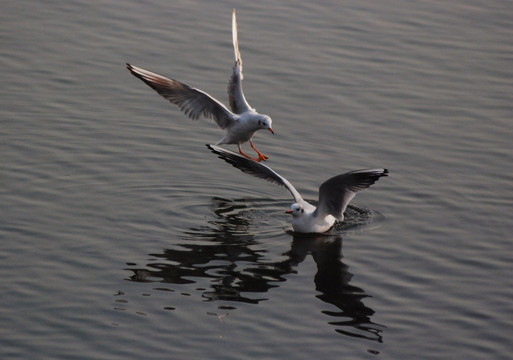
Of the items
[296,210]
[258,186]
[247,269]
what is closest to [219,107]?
[258,186]

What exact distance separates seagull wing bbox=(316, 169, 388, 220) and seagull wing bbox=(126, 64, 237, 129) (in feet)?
7.95

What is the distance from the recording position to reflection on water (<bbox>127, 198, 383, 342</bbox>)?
1084 centimetres

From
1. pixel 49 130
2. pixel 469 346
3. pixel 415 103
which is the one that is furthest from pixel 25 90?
Answer: pixel 469 346

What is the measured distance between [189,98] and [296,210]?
9.98 ft

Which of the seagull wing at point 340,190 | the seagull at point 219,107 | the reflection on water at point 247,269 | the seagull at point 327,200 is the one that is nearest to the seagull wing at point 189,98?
the seagull at point 219,107

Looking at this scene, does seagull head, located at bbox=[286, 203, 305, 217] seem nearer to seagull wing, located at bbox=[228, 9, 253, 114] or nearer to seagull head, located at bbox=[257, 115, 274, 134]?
seagull head, located at bbox=[257, 115, 274, 134]

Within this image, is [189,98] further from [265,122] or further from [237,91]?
[265,122]

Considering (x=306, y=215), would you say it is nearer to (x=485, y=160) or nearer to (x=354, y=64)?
(x=485, y=160)

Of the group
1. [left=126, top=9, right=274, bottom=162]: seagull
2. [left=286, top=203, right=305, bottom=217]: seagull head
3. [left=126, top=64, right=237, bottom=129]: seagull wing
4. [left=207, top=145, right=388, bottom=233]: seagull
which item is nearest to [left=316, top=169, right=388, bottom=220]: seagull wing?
[left=207, top=145, right=388, bottom=233]: seagull

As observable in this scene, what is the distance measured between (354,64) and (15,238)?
31.0ft

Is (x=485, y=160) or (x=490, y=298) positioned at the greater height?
(x=485, y=160)

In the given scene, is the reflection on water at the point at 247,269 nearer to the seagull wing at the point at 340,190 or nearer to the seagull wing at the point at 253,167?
the seagull wing at the point at 340,190

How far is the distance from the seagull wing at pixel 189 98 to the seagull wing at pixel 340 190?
2424mm

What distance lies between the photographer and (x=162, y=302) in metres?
10.6
